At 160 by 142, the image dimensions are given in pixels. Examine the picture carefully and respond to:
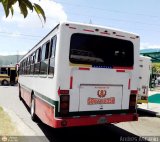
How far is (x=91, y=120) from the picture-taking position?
7.37 meters

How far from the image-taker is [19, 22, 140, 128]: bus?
711 centimetres

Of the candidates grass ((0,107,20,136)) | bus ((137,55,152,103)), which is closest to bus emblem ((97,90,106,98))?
grass ((0,107,20,136))

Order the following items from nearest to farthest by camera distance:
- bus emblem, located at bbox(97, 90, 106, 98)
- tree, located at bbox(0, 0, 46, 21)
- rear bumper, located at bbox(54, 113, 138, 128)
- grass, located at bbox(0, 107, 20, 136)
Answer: tree, located at bbox(0, 0, 46, 21), rear bumper, located at bbox(54, 113, 138, 128), bus emblem, located at bbox(97, 90, 106, 98), grass, located at bbox(0, 107, 20, 136)

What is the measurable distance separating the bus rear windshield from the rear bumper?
1.39 metres

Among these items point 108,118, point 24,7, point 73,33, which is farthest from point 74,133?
point 24,7

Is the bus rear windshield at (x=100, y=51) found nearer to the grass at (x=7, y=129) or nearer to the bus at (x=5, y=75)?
the grass at (x=7, y=129)

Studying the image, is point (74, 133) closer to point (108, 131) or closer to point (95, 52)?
point (108, 131)

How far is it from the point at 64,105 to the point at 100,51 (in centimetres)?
184

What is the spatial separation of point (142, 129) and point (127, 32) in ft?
12.1

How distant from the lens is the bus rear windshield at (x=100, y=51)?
7.42 m

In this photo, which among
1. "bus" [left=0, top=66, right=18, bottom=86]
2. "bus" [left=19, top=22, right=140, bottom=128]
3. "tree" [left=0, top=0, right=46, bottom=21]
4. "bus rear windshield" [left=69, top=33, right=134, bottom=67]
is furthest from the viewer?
"bus" [left=0, top=66, right=18, bottom=86]

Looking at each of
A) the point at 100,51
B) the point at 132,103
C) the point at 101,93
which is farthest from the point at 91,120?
the point at 100,51

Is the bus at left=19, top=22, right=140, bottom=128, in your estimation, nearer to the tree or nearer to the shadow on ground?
the shadow on ground

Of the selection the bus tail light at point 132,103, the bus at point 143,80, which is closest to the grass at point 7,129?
the bus tail light at point 132,103
